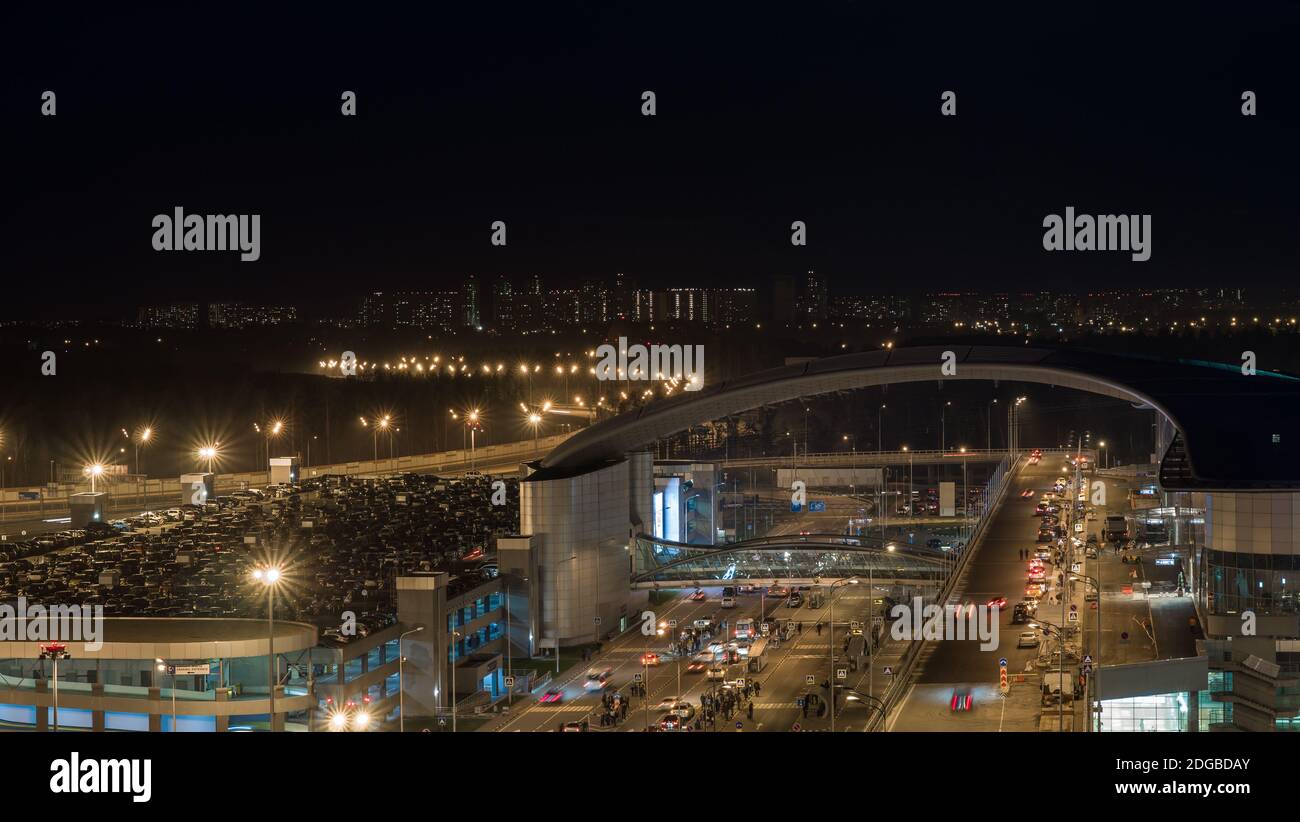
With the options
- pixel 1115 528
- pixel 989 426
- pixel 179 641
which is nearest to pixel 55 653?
pixel 179 641

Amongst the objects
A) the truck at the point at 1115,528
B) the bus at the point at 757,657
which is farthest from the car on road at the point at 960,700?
the truck at the point at 1115,528

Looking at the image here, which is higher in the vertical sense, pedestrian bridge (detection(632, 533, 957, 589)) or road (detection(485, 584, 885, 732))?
pedestrian bridge (detection(632, 533, 957, 589))
